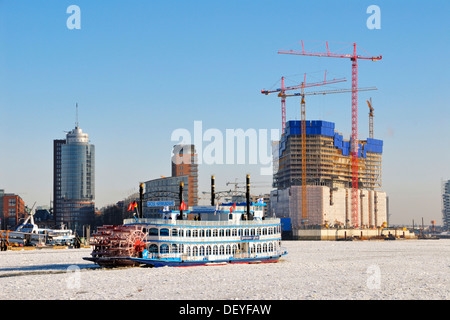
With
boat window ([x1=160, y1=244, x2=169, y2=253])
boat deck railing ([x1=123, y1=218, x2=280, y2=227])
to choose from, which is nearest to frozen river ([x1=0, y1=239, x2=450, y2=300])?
boat window ([x1=160, y1=244, x2=169, y2=253])

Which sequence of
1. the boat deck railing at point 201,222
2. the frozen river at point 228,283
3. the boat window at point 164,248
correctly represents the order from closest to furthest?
the frozen river at point 228,283 < the boat deck railing at point 201,222 < the boat window at point 164,248

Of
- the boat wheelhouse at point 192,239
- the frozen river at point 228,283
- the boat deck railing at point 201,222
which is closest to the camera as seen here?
the frozen river at point 228,283

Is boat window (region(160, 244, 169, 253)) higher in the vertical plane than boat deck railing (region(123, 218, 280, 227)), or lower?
lower

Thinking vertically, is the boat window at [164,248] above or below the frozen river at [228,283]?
above

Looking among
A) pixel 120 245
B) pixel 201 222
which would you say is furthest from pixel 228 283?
pixel 120 245

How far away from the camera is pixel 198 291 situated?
178 ft

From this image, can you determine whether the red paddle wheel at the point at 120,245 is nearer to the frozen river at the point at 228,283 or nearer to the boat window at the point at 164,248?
the frozen river at the point at 228,283

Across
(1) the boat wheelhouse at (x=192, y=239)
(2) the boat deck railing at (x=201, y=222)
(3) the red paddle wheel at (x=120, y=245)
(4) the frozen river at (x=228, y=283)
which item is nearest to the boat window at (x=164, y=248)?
(1) the boat wheelhouse at (x=192, y=239)

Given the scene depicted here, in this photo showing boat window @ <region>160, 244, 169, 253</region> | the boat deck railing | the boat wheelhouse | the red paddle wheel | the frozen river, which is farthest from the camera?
boat window @ <region>160, 244, 169, 253</region>

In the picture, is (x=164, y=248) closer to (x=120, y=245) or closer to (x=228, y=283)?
A: (x=120, y=245)

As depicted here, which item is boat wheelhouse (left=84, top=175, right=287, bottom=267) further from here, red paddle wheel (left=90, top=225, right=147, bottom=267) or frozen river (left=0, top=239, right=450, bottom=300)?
frozen river (left=0, top=239, right=450, bottom=300)
